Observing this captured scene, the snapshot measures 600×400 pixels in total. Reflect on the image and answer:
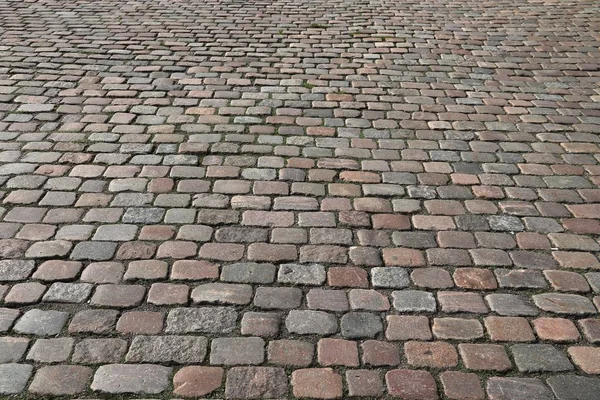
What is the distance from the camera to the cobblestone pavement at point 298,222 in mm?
2506

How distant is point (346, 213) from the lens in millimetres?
3547

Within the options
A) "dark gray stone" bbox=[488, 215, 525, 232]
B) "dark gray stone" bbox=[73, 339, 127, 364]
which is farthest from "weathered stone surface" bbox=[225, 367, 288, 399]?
"dark gray stone" bbox=[488, 215, 525, 232]

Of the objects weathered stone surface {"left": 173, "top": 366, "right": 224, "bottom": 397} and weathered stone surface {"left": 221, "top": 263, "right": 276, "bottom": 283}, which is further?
weathered stone surface {"left": 221, "top": 263, "right": 276, "bottom": 283}

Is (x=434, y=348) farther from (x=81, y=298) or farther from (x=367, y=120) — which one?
(x=367, y=120)

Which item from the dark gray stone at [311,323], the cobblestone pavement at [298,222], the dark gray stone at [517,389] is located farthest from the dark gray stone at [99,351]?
the dark gray stone at [517,389]

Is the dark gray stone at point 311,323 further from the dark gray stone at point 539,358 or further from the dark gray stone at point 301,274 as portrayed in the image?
the dark gray stone at point 539,358

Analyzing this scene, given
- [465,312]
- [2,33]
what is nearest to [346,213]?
[465,312]

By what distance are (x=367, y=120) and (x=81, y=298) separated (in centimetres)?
277

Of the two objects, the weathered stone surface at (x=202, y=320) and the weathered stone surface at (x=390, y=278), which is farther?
the weathered stone surface at (x=390, y=278)

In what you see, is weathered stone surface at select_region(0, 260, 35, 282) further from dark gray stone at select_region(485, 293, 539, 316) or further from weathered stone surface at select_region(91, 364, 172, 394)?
dark gray stone at select_region(485, 293, 539, 316)

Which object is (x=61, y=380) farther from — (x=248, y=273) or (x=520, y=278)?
(x=520, y=278)

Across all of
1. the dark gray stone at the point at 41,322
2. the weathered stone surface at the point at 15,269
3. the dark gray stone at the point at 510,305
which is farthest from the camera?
the weathered stone surface at the point at 15,269

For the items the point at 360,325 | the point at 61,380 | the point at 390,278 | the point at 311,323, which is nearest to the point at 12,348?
the point at 61,380

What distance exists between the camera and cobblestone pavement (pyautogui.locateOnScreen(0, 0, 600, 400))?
2.51 m
